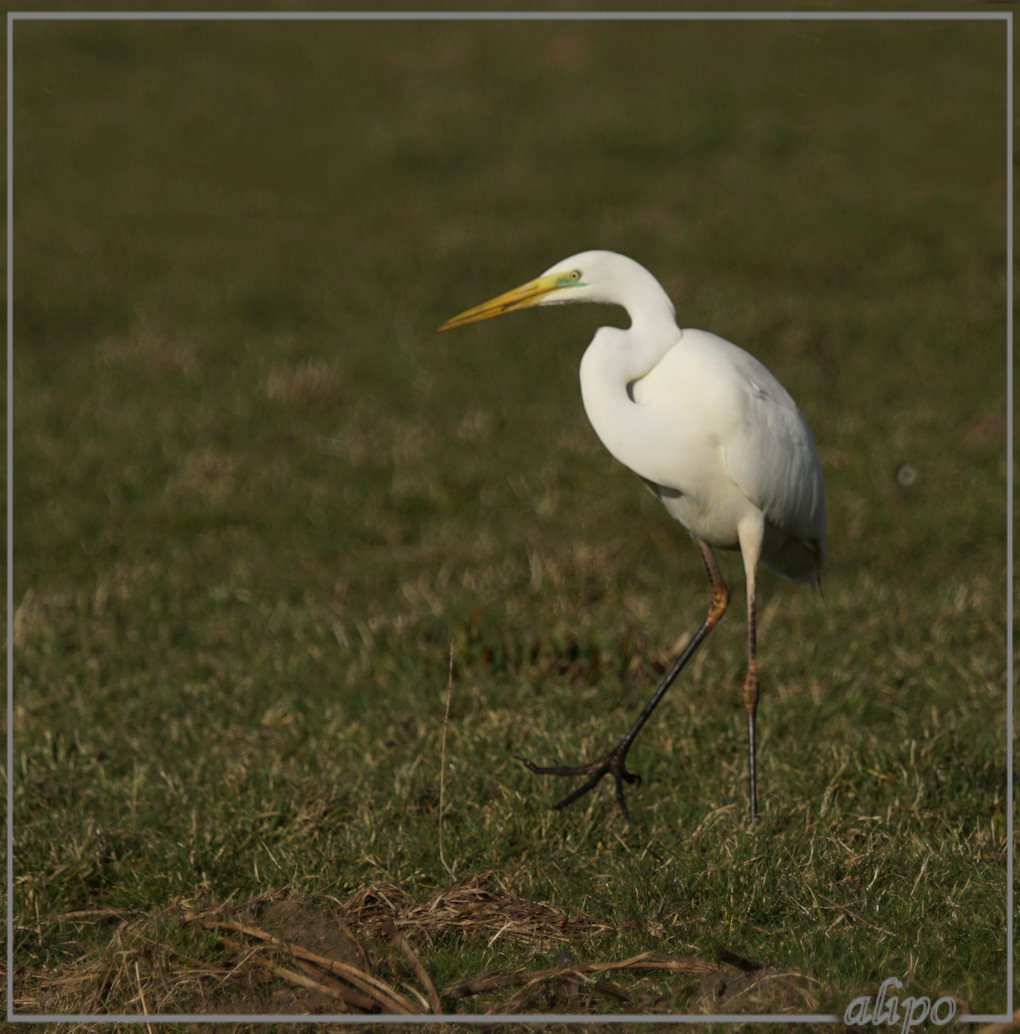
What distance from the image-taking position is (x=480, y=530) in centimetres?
667

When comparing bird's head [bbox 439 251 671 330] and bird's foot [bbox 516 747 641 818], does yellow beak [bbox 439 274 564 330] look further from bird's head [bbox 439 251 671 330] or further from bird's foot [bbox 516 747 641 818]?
bird's foot [bbox 516 747 641 818]

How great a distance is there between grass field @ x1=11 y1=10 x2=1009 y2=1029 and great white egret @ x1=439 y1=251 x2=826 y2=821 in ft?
1.79

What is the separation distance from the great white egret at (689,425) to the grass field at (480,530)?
0.55 metres

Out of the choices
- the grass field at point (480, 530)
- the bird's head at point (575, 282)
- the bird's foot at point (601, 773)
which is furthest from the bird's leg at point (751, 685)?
the bird's head at point (575, 282)

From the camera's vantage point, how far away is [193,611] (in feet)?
19.8

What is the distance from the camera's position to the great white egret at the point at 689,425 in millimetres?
3086

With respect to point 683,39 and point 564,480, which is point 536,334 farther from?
point 683,39

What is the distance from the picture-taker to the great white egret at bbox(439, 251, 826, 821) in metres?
3.09

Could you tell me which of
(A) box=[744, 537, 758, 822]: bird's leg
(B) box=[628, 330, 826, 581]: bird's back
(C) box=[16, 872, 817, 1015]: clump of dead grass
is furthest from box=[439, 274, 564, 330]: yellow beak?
(C) box=[16, 872, 817, 1015]: clump of dead grass

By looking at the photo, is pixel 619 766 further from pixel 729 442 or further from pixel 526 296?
pixel 526 296

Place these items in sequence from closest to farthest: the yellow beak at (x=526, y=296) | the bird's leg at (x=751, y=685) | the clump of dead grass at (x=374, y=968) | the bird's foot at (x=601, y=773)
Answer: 1. the clump of dead grass at (x=374, y=968)
2. the yellow beak at (x=526, y=296)
3. the bird's leg at (x=751, y=685)
4. the bird's foot at (x=601, y=773)

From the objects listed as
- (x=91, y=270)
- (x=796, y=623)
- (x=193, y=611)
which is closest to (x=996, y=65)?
(x=796, y=623)

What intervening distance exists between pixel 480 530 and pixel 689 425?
3414 millimetres

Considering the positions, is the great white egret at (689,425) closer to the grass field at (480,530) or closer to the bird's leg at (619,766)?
the bird's leg at (619,766)
